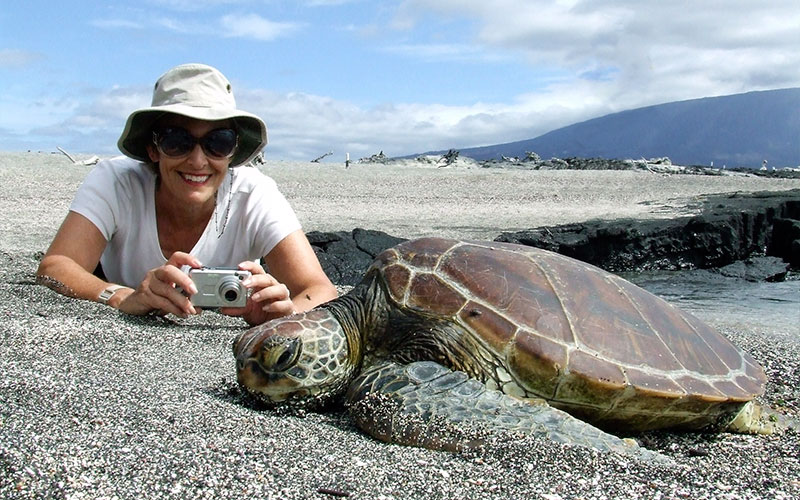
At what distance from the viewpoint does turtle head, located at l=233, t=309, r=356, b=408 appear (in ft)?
7.33

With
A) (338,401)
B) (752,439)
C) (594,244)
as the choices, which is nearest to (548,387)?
(338,401)

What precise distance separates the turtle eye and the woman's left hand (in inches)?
24.4

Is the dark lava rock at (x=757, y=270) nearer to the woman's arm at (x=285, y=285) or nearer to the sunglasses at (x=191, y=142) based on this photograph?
the woman's arm at (x=285, y=285)

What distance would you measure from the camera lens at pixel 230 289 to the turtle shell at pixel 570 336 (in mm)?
574

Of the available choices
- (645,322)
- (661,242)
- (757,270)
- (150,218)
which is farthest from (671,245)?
(150,218)

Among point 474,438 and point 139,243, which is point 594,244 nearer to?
point 139,243

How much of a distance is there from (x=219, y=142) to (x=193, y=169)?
16cm

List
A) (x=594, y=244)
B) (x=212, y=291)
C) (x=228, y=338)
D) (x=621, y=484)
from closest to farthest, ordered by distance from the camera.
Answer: (x=621, y=484), (x=212, y=291), (x=228, y=338), (x=594, y=244)

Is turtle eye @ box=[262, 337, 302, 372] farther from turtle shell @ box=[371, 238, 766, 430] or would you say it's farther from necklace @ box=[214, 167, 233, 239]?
necklace @ box=[214, 167, 233, 239]

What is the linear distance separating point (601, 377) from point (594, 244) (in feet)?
A: 23.3

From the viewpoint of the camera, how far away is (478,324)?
7.66ft

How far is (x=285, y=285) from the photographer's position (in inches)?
129

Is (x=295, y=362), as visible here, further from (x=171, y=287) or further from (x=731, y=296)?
(x=731, y=296)

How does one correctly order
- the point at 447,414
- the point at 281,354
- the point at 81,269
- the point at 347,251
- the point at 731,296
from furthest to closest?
the point at 731,296 → the point at 347,251 → the point at 81,269 → the point at 281,354 → the point at 447,414
